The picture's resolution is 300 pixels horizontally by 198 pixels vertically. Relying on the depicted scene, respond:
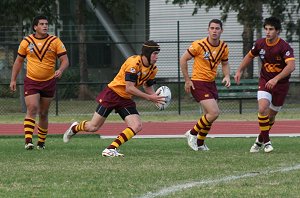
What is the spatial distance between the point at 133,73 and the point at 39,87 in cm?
226

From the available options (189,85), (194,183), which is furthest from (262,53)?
(194,183)

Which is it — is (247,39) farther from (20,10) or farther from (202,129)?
(202,129)

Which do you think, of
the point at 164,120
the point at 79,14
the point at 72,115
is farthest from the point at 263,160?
the point at 79,14

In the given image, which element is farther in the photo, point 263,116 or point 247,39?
point 247,39

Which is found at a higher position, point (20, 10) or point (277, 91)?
point (277, 91)

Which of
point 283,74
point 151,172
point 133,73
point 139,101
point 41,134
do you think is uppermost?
point 133,73

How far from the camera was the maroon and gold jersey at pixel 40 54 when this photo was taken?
13.6 m

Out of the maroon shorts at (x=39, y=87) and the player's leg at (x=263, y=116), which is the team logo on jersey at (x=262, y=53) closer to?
the player's leg at (x=263, y=116)

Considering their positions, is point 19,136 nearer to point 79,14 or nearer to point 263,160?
point 263,160

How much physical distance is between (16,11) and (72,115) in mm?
4594

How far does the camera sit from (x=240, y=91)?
27.3 m

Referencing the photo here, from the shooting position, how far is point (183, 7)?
38.8 m

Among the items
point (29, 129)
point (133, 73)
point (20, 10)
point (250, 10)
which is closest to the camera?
point (133, 73)

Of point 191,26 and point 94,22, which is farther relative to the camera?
point 94,22
